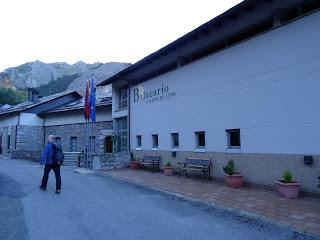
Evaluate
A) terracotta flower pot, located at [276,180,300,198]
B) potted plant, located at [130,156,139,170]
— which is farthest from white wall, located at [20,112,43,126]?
terracotta flower pot, located at [276,180,300,198]

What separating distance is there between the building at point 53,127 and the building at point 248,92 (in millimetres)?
8540

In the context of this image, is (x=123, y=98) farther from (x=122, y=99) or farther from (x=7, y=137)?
(x=7, y=137)

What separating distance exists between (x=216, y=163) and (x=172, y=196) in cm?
299

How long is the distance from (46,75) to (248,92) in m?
101

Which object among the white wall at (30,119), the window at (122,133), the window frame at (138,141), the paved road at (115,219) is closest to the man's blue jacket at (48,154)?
the paved road at (115,219)

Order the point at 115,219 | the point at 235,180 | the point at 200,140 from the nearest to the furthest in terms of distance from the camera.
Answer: the point at 115,219
the point at 235,180
the point at 200,140

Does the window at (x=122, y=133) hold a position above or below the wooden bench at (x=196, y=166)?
above

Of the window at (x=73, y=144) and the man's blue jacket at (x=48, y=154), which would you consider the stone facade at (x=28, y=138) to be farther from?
the man's blue jacket at (x=48, y=154)

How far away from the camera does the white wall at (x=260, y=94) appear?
8.19m

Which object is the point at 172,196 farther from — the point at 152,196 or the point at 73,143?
the point at 73,143

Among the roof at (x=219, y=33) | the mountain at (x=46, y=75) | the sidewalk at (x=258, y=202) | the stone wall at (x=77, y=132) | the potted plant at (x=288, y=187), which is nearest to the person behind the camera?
the sidewalk at (x=258, y=202)

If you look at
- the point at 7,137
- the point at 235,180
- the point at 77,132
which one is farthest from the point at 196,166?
the point at 7,137

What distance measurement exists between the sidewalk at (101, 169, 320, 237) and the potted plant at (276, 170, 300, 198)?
198mm

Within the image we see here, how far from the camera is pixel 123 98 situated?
65.7ft
